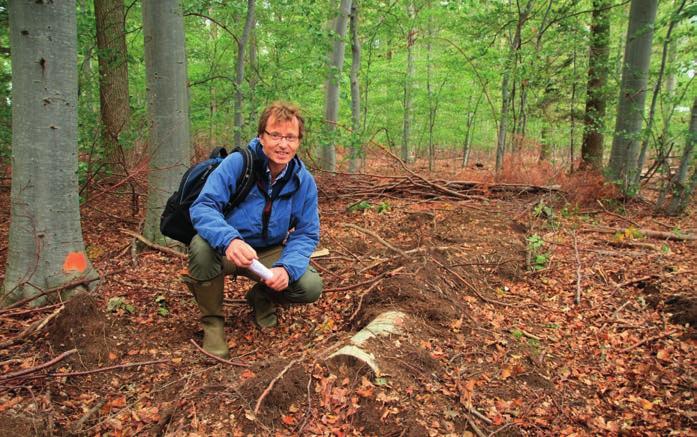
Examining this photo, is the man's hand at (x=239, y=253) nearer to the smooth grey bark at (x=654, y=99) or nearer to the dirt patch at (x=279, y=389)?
the dirt patch at (x=279, y=389)

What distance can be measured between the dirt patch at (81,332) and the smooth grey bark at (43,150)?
44cm

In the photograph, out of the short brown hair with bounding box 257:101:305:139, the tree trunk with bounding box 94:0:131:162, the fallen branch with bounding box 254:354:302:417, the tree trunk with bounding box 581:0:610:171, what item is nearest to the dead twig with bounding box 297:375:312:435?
the fallen branch with bounding box 254:354:302:417

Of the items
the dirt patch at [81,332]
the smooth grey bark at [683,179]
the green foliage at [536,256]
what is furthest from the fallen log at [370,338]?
the smooth grey bark at [683,179]

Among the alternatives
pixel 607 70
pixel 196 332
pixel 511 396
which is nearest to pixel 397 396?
pixel 511 396

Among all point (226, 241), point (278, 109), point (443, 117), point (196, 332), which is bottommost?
point (196, 332)

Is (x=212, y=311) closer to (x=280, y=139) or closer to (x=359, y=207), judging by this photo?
(x=280, y=139)

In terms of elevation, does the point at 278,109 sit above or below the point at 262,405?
above

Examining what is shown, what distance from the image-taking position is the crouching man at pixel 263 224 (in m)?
2.43

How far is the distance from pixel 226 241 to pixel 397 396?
127 centimetres

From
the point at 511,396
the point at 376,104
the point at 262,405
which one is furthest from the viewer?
the point at 376,104

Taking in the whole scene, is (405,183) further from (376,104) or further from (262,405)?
(376,104)

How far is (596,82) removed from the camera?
8555 mm

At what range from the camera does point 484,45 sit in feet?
28.4

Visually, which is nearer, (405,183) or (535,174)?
(405,183)
